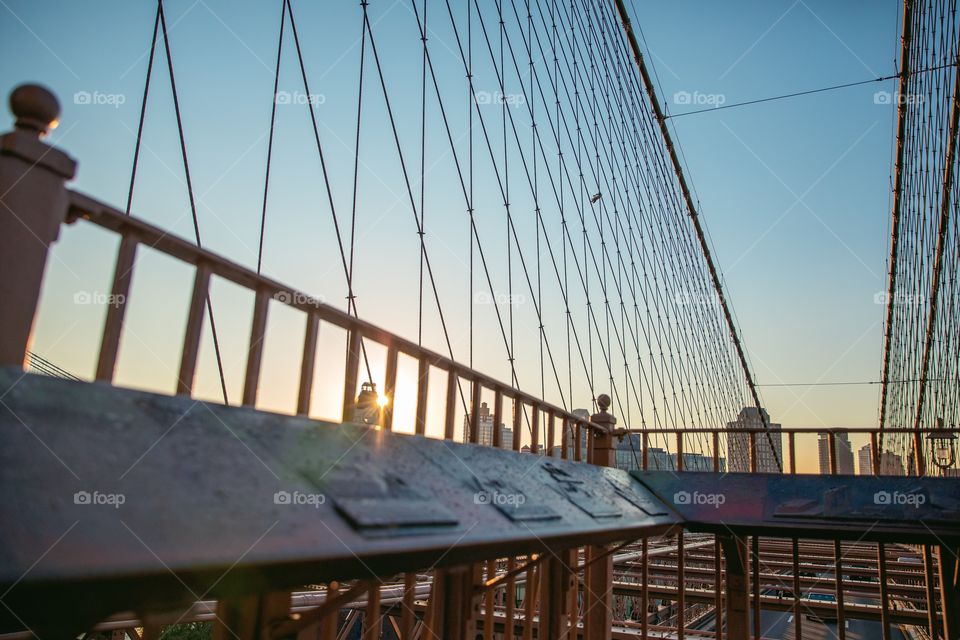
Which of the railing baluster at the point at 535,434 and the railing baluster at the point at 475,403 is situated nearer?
the railing baluster at the point at 475,403

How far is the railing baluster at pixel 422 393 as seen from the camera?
10.5ft

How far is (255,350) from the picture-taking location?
225 centimetres

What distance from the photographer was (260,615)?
2156 mm

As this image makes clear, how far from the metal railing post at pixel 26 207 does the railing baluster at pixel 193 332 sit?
1.50 feet

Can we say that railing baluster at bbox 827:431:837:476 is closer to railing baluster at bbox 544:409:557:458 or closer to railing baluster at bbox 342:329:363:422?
railing baluster at bbox 544:409:557:458

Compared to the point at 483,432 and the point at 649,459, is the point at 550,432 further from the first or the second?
the point at 649,459

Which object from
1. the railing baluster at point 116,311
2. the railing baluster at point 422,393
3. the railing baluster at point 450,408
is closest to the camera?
the railing baluster at point 116,311

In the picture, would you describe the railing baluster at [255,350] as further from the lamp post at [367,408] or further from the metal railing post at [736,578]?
the metal railing post at [736,578]

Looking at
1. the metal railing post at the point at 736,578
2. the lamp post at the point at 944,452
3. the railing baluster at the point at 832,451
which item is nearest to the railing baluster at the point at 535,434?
the metal railing post at the point at 736,578

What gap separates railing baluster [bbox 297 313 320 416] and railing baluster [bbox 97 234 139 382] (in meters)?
0.75

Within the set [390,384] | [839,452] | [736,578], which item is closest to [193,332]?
[390,384]

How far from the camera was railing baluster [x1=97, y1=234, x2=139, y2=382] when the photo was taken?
1775 mm

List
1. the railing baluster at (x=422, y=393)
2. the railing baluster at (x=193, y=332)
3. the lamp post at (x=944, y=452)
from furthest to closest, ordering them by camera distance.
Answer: the lamp post at (x=944, y=452), the railing baluster at (x=422, y=393), the railing baluster at (x=193, y=332)

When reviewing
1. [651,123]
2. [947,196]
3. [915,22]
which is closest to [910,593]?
[947,196]
